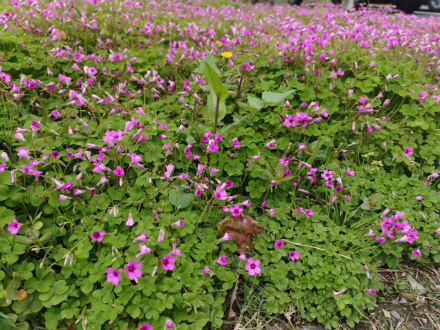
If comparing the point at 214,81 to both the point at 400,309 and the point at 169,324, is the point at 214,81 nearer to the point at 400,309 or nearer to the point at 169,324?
the point at 169,324

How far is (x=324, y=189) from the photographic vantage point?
294 cm

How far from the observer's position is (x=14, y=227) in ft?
6.96

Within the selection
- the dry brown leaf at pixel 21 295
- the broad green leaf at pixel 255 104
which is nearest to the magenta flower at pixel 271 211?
the broad green leaf at pixel 255 104

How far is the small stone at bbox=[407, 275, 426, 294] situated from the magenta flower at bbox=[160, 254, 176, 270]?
2.01 metres

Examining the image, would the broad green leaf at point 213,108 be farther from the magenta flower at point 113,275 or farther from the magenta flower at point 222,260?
the magenta flower at point 113,275

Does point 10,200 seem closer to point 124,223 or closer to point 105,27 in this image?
point 124,223

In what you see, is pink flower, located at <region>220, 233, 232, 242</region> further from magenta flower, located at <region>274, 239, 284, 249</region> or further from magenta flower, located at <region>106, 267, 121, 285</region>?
magenta flower, located at <region>106, 267, 121, 285</region>

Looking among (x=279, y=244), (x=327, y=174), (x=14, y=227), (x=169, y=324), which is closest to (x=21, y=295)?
(x=14, y=227)

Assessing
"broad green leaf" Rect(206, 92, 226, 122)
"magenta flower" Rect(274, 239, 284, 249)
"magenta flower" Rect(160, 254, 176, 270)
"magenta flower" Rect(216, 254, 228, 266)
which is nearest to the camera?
"magenta flower" Rect(160, 254, 176, 270)

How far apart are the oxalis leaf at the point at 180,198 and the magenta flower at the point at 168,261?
489 mm

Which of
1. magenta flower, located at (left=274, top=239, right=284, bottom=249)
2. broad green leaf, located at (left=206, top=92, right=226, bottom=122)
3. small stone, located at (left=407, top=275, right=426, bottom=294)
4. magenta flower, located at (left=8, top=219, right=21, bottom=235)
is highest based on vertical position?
broad green leaf, located at (left=206, top=92, right=226, bottom=122)

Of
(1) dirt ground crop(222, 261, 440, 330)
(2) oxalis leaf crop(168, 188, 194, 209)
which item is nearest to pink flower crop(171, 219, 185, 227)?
(2) oxalis leaf crop(168, 188, 194, 209)

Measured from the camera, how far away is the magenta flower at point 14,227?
6.82 ft

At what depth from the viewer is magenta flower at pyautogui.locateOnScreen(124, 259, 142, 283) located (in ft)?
6.37
